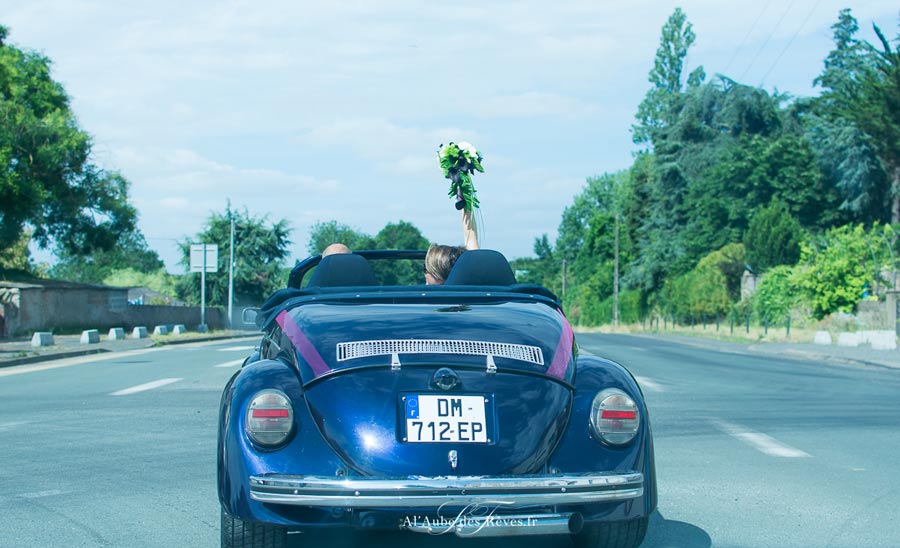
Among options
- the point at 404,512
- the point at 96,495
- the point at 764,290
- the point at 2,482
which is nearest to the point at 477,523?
the point at 404,512

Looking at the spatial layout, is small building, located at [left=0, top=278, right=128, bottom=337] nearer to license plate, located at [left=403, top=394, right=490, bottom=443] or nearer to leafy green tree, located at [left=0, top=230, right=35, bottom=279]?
leafy green tree, located at [left=0, top=230, right=35, bottom=279]

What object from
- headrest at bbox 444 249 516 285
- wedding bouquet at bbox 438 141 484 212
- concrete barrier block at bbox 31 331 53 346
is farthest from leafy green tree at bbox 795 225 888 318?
headrest at bbox 444 249 516 285

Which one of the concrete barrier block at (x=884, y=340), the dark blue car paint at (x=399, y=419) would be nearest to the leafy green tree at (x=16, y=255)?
the concrete barrier block at (x=884, y=340)

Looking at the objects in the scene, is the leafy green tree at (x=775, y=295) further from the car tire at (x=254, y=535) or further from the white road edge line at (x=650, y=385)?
the car tire at (x=254, y=535)

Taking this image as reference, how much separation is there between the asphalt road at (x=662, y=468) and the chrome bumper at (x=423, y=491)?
1236 millimetres

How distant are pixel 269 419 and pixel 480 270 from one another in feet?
5.32

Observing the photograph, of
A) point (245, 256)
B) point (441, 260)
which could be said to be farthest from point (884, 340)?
point (245, 256)

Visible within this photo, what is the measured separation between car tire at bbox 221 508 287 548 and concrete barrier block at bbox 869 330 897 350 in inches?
1035

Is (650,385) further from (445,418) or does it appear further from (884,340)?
(884,340)

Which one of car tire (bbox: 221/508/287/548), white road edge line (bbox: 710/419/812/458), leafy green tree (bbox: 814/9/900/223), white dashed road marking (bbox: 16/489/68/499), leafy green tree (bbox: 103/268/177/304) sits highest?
leafy green tree (bbox: 814/9/900/223)

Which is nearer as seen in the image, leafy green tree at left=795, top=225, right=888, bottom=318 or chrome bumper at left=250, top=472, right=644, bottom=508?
chrome bumper at left=250, top=472, right=644, bottom=508

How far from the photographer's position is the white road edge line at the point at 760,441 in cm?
788

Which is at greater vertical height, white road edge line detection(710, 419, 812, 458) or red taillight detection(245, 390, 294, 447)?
red taillight detection(245, 390, 294, 447)

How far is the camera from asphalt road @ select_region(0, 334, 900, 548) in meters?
5.07
